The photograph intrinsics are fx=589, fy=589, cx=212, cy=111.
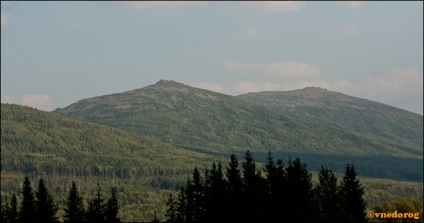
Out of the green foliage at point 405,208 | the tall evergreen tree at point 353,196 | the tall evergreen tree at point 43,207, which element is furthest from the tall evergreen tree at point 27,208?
the green foliage at point 405,208

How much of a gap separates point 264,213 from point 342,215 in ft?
37.1

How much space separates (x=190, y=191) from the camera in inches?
4126

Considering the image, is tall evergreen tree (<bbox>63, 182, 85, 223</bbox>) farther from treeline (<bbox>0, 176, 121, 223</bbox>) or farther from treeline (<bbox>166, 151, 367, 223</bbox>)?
treeline (<bbox>166, 151, 367, 223</bbox>)

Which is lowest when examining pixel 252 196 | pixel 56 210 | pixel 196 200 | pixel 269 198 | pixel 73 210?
pixel 73 210

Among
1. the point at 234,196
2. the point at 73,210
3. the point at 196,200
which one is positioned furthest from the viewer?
Result: the point at 73,210

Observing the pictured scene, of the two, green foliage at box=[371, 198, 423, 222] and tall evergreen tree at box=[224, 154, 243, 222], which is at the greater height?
tall evergreen tree at box=[224, 154, 243, 222]

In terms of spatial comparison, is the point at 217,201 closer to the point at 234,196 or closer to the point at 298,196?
the point at 234,196

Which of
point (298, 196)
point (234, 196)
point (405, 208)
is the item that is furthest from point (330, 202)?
point (405, 208)

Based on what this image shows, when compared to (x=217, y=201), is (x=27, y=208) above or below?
below

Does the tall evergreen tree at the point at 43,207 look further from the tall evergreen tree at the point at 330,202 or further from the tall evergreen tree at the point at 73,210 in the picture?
the tall evergreen tree at the point at 330,202

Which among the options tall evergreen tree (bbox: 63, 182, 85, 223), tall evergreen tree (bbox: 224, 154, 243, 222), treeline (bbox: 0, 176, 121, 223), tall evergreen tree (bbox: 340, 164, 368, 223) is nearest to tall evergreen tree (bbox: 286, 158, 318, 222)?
tall evergreen tree (bbox: 224, 154, 243, 222)

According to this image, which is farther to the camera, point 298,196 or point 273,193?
point 273,193

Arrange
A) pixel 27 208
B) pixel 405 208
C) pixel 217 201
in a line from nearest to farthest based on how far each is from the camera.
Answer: pixel 217 201
pixel 27 208
pixel 405 208

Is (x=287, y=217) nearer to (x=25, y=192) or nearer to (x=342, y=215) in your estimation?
(x=342, y=215)
